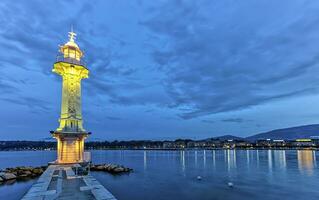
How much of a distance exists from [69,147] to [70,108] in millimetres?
4859

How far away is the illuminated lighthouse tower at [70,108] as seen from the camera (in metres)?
29.0

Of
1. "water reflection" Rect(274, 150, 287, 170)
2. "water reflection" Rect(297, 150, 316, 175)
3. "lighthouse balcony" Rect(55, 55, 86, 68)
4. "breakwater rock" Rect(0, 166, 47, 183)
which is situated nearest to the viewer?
"breakwater rock" Rect(0, 166, 47, 183)

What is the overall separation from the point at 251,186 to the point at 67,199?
21040mm

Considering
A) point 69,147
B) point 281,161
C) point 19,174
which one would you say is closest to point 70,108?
point 69,147

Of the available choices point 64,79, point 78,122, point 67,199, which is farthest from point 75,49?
point 67,199

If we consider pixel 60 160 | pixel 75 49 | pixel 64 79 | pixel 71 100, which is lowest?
pixel 60 160

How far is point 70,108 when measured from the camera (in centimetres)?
3059

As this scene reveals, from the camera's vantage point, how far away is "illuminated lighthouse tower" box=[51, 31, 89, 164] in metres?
29.0

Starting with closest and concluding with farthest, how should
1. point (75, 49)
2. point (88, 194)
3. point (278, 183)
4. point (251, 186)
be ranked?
point (88, 194), point (251, 186), point (278, 183), point (75, 49)

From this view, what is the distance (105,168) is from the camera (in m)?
38.1

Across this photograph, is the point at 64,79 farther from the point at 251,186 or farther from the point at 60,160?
the point at 251,186

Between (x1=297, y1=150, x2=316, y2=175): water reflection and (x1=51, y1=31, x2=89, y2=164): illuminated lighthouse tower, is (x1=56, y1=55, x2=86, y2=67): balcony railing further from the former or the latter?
(x1=297, y1=150, x2=316, y2=175): water reflection

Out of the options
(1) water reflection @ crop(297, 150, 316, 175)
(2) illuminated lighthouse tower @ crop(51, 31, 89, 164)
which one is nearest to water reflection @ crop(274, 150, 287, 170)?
(1) water reflection @ crop(297, 150, 316, 175)

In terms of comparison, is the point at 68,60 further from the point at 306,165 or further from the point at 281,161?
the point at 281,161
